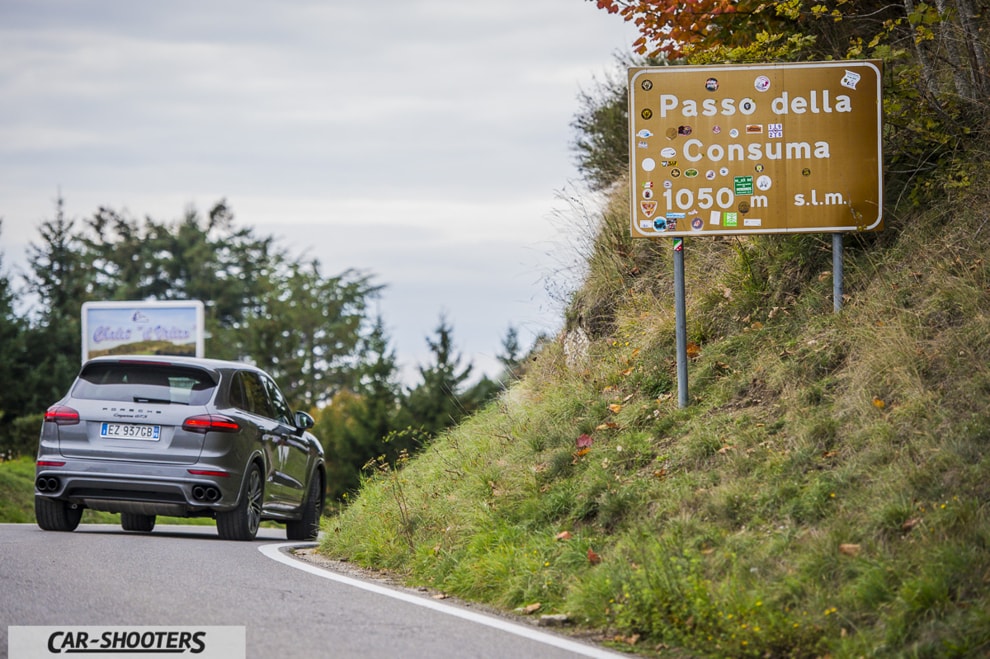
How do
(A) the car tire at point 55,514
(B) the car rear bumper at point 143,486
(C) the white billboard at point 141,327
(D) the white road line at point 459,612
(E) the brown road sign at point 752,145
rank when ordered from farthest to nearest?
(C) the white billboard at point 141,327 → (A) the car tire at point 55,514 → (B) the car rear bumper at point 143,486 → (E) the brown road sign at point 752,145 → (D) the white road line at point 459,612

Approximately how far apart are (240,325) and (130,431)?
6555 cm

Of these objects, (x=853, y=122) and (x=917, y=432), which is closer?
(x=917, y=432)

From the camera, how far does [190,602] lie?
7406mm

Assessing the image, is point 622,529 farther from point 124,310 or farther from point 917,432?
point 124,310

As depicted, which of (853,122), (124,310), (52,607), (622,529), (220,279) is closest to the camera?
(52,607)

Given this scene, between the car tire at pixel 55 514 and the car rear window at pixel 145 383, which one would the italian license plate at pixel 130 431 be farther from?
the car tire at pixel 55 514

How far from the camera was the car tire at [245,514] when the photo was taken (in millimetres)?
12266

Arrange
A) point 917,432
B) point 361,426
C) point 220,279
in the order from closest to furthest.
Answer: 1. point 917,432
2. point 361,426
3. point 220,279

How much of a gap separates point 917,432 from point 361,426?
176ft

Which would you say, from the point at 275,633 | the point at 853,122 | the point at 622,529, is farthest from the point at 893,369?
the point at 275,633

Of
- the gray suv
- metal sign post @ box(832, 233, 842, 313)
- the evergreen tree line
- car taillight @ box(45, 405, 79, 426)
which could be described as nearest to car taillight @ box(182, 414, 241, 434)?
the gray suv

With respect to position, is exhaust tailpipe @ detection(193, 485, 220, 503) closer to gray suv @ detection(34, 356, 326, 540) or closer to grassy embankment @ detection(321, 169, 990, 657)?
gray suv @ detection(34, 356, 326, 540)

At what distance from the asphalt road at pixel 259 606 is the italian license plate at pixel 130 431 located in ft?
5.46

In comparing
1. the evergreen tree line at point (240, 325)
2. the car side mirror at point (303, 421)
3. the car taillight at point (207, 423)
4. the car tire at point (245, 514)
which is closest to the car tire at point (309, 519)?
the car side mirror at point (303, 421)
